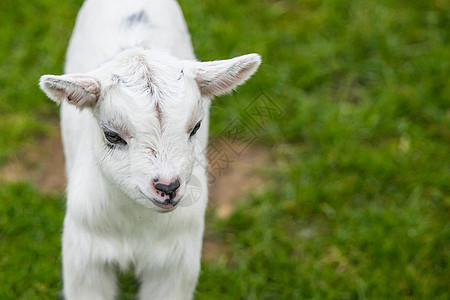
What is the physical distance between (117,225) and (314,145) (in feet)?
7.33

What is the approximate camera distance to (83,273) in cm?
387

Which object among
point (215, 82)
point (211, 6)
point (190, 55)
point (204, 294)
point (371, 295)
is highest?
point (215, 82)

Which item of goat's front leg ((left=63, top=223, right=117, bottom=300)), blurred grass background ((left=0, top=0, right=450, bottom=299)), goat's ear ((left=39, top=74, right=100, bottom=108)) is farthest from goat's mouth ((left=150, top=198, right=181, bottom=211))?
blurred grass background ((left=0, top=0, right=450, bottom=299))

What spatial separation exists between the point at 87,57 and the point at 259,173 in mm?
1693

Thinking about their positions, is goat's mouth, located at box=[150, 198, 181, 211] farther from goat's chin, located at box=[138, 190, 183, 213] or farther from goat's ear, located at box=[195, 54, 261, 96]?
goat's ear, located at box=[195, 54, 261, 96]

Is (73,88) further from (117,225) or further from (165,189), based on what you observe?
(117,225)

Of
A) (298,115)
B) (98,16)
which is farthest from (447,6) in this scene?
(98,16)

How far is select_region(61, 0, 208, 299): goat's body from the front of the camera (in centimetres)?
368

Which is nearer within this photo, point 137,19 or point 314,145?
point 137,19

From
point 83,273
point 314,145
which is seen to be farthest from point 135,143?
point 314,145

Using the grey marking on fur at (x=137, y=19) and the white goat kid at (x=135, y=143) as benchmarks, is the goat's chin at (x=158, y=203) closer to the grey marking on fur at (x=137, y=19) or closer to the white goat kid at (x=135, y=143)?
the white goat kid at (x=135, y=143)

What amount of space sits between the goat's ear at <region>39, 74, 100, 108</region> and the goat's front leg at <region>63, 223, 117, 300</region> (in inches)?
31.3

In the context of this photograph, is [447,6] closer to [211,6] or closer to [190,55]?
[211,6]

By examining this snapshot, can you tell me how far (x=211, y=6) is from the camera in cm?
637
